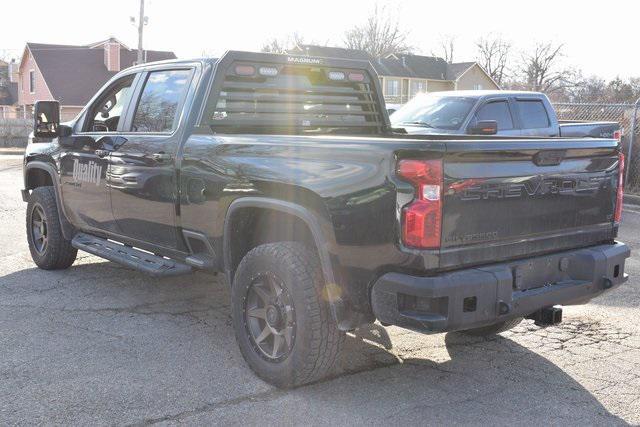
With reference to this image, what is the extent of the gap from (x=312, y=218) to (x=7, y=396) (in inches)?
76.9

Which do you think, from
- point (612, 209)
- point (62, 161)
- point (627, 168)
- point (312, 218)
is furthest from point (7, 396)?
point (627, 168)

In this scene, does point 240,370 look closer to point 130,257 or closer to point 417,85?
point 130,257

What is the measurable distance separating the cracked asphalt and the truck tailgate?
86 centimetres

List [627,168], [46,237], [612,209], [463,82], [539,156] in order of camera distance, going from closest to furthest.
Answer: [539,156], [612,209], [46,237], [627,168], [463,82]

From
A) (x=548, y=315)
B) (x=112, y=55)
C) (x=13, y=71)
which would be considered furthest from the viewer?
(x=13, y=71)

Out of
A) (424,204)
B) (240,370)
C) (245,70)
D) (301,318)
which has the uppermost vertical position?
(245,70)

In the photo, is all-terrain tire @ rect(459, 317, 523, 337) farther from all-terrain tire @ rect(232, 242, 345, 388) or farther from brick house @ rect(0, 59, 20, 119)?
brick house @ rect(0, 59, 20, 119)

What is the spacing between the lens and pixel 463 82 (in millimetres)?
63188

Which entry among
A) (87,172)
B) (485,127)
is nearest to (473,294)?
(87,172)

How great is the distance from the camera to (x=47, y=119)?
6.23m

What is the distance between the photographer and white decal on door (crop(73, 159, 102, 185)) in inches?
222

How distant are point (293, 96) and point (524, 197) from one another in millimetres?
2297

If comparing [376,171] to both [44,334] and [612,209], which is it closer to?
[612,209]

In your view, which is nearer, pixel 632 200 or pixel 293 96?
pixel 293 96
